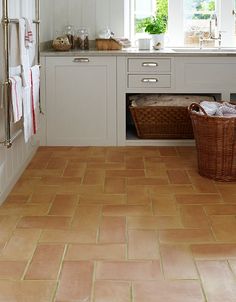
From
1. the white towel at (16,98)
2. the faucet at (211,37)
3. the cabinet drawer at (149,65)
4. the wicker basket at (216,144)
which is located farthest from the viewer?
the faucet at (211,37)

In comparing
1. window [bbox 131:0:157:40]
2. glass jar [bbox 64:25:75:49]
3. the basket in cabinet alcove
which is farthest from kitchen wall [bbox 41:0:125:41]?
the basket in cabinet alcove

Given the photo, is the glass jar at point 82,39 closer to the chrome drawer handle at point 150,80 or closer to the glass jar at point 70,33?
the glass jar at point 70,33

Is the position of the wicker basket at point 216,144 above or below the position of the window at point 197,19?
below

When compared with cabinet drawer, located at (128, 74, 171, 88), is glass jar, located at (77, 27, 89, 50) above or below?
above

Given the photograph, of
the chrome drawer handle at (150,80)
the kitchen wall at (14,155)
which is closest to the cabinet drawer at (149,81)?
the chrome drawer handle at (150,80)

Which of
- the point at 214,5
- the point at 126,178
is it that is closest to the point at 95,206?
the point at 126,178

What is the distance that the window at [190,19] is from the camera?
16.8ft

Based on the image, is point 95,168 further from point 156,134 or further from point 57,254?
point 57,254

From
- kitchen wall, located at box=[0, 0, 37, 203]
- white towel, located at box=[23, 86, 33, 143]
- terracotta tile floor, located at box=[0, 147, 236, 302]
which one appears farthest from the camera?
white towel, located at box=[23, 86, 33, 143]

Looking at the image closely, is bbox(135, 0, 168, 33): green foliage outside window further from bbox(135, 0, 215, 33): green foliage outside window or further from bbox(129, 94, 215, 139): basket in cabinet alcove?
bbox(129, 94, 215, 139): basket in cabinet alcove

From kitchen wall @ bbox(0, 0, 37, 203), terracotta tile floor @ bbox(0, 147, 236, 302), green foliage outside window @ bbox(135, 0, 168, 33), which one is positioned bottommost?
terracotta tile floor @ bbox(0, 147, 236, 302)

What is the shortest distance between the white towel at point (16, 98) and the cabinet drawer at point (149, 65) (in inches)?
57.9

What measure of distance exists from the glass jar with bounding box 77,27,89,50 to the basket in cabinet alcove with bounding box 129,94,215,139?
2.27 feet

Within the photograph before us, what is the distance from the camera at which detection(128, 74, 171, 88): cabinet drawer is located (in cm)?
448
